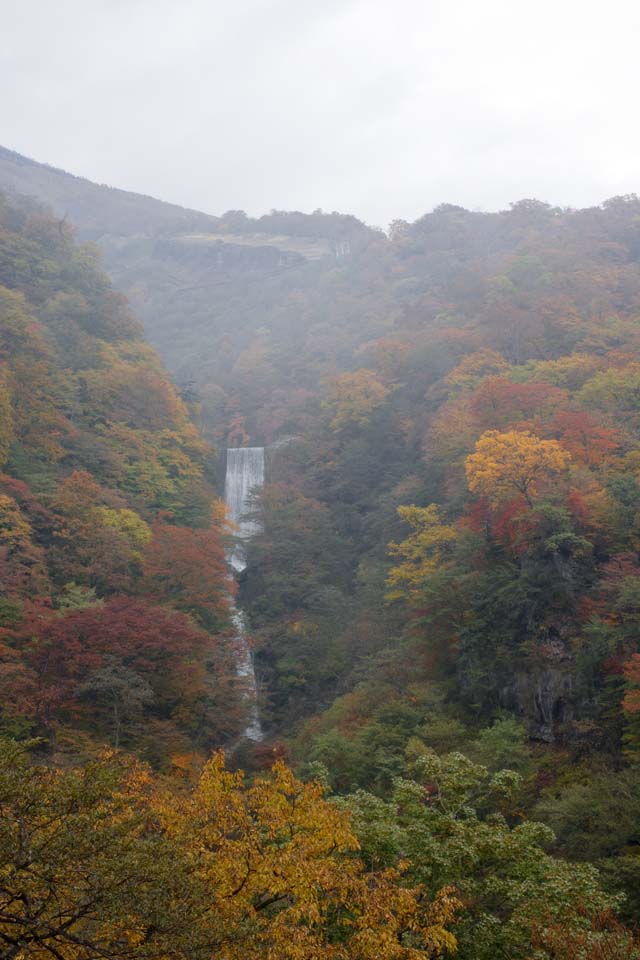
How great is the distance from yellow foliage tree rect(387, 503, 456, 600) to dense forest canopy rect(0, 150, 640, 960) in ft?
0.59

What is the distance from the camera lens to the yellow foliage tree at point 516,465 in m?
20.3

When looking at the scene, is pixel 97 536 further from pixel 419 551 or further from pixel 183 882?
pixel 183 882

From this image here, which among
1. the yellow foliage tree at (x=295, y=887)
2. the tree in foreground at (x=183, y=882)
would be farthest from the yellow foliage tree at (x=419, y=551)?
the tree in foreground at (x=183, y=882)

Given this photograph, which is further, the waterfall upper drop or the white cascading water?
the waterfall upper drop

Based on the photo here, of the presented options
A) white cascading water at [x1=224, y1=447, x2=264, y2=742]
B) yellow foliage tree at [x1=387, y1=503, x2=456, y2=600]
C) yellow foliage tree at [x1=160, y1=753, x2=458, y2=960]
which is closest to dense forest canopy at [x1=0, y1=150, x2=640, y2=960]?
yellow foliage tree at [x1=160, y1=753, x2=458, y2=960]

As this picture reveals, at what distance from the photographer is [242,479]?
44719 millimetres

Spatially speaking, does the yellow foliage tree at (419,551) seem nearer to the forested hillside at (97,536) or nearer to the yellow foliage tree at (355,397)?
the forested hillside at (97,536)

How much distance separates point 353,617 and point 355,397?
16528 millimetres

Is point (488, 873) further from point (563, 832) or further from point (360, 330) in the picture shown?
point (360, 330)

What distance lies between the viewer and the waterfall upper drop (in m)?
41.0

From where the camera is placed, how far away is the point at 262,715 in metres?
24.8

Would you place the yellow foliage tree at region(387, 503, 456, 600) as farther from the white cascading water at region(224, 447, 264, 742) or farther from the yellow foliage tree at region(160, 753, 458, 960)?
the yellow foliage tree at region(160, 753, 458, 960)

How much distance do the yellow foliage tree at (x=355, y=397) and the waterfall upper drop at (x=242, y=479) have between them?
21.1ft

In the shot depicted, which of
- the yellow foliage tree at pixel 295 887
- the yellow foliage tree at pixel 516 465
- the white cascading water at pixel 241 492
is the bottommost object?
the white cascading water at pixel 241 492
